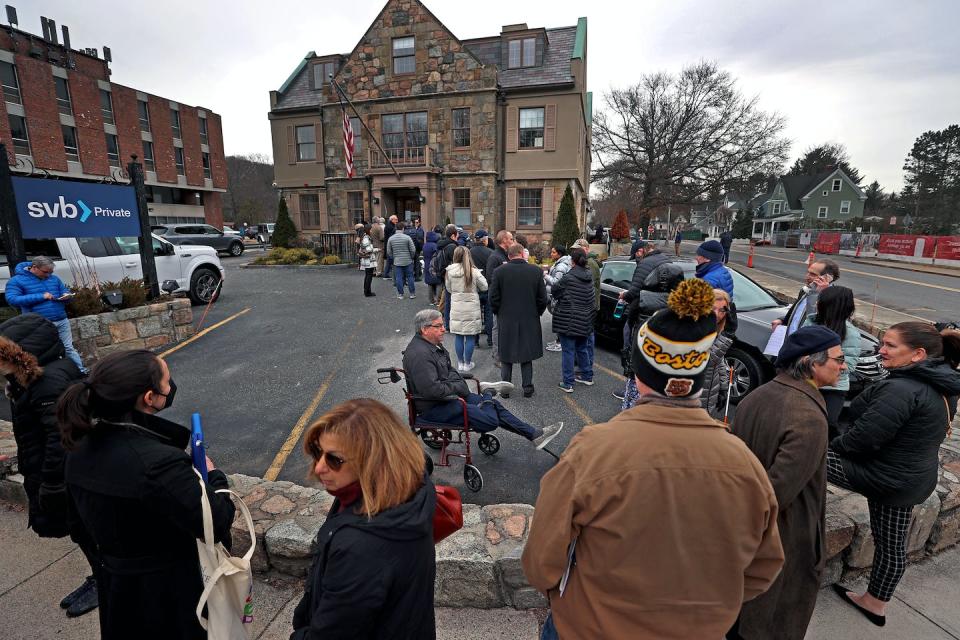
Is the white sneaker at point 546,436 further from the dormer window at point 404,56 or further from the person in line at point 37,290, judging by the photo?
the dormer window at point 404,56

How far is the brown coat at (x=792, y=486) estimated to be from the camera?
2033mm

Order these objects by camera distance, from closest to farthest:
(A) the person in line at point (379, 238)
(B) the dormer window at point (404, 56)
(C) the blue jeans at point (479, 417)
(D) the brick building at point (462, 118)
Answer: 1. (C) the blue jeans at point (479, 417)
2. (A) the person in line at point (379, 238)
3. (D) the brick building at point (462, 118)
4. (B) the dormer window at point (404, 56)

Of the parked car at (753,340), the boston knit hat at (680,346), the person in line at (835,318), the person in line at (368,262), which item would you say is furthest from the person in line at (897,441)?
the person in line at (368,262)

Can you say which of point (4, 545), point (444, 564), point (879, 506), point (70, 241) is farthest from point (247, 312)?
point (879, 506)

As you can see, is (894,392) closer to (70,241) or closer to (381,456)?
(381,456)

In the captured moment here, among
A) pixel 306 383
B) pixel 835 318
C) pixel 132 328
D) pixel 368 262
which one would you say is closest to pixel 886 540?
pixel 835 318

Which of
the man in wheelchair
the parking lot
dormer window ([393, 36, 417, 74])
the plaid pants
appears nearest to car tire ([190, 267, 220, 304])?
the parking lot

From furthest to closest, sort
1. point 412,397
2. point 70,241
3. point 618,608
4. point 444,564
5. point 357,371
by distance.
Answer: point 70,241 → point 357,371 → point 412,397 → point 444,564 → point 618,608

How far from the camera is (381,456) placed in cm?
156

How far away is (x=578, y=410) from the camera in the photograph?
5.52 metres

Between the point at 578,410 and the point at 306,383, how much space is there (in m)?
3.69

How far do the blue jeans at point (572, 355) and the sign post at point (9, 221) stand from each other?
23.8ft

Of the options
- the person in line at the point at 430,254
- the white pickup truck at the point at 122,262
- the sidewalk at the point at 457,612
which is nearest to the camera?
the sidewalk at the point at 457,612

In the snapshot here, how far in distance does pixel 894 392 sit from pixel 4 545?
590cm
